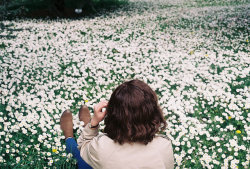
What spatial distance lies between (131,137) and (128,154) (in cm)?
11

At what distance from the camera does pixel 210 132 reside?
3.51m

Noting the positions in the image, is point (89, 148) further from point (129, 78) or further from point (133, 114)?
point (129, 78)

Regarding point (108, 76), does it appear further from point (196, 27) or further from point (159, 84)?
point (196, 27)

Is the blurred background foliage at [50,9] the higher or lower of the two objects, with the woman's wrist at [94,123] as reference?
higher

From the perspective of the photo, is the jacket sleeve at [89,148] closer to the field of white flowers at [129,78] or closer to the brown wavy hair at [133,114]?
the brown wavy hair at [133,114]

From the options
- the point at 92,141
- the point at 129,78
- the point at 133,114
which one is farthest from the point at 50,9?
the point at 133,114

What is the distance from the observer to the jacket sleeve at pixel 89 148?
1.87 m

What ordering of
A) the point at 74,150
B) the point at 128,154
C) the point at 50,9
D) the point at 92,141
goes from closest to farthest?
1. the point at 128,154
2. the point at 92,141
3. the point at 74,150
4. the point at 50,9

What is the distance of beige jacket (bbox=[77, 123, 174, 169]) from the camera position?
5.88ft

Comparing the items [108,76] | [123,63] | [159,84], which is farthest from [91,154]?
[123,63]

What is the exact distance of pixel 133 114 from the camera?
1833 mm

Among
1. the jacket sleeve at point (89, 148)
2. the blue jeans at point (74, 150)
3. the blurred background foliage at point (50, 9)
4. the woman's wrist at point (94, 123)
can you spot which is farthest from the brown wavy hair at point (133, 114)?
the blurred background foliage at point (50, 9)

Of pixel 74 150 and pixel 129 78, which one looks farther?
pixel 129 78

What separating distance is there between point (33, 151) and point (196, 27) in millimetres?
8449
